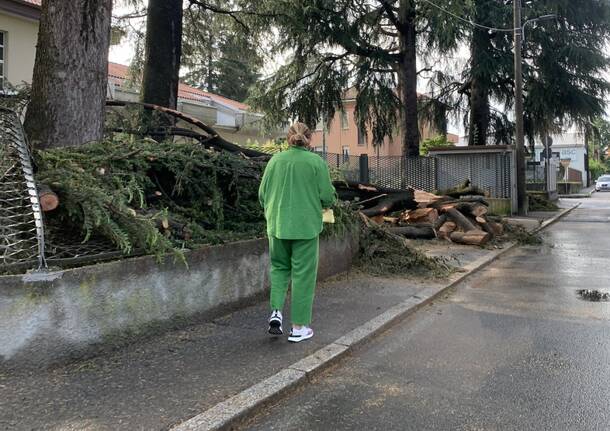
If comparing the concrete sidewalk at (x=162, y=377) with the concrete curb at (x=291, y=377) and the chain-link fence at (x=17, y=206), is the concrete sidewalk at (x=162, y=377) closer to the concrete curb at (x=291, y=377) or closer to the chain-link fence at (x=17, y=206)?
the concrete curb at (x=291, y=377)

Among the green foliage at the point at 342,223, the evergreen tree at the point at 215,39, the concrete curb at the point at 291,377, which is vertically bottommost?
the concrete curb at the point at 291,377

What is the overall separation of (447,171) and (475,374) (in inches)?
637

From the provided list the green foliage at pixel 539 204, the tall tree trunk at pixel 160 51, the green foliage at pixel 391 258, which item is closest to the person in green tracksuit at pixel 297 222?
the green foliage at pixel 391 258

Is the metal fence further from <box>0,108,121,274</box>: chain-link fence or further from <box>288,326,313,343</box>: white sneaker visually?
<box>0,108,121,274</box>: chain-link fence

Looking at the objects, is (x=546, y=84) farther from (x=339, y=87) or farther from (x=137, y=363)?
(x=137, y=363)

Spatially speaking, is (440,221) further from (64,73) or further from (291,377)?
(291,377)

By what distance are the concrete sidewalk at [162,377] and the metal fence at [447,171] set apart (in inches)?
538

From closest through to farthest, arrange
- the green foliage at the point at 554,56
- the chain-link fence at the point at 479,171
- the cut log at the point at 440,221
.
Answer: the cut log at the point at 440,221
the chain-link fence at the point at 479,171
the green foliage at the point at 554,56

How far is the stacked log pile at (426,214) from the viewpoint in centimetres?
1139

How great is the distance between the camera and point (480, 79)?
858 inches

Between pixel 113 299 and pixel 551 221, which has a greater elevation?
pixel 113 299

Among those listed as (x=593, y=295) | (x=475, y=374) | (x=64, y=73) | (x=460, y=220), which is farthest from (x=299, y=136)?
(x=460, y=220)

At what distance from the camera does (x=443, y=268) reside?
28.1ft

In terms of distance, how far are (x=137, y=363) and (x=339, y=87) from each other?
1843 centimetres
